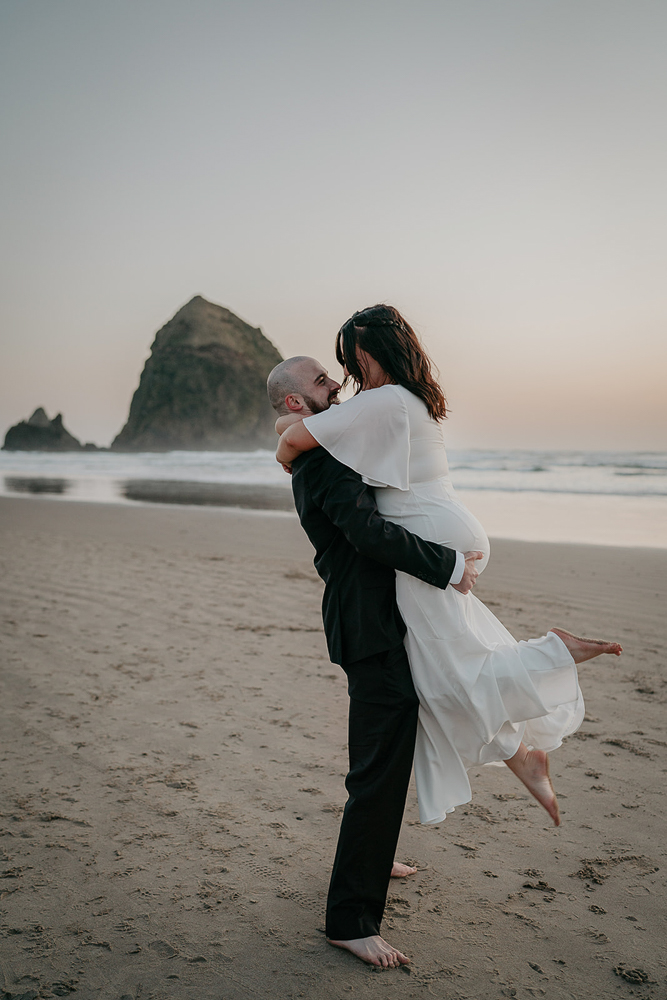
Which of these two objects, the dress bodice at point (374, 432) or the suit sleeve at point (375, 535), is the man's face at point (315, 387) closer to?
the dress bodice at point (374, 432)

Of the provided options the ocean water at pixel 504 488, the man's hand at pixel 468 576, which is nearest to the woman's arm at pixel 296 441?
the man's hand at pixel 468 576

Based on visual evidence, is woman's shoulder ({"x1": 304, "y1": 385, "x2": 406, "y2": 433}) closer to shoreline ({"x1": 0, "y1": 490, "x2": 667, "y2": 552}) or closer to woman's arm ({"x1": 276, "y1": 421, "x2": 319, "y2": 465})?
woman's arm ({"x1": 276, "y1": 421, "x2": 319, "y2": 465})

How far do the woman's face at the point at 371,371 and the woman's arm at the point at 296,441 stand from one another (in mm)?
271

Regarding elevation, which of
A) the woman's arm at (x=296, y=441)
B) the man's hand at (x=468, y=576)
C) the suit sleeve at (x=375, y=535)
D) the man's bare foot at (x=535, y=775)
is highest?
the woman's arm at (x=296, y=441)

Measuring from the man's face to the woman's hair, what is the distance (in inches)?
5.8

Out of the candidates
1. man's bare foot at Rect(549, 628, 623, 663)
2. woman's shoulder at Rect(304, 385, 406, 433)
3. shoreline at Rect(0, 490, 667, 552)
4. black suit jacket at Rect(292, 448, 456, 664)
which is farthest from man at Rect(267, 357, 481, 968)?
shoreline at Rect(0, 490, 667, 552)

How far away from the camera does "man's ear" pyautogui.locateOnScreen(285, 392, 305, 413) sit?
7.34ft

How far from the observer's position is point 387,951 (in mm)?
2127

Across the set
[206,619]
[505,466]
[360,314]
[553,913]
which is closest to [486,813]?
[553,913]

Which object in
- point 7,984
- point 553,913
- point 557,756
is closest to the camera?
point 7,984

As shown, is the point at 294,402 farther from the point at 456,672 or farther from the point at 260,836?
the point at 260,836

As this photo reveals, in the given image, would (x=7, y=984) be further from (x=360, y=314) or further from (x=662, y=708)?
(x=662, y=708)

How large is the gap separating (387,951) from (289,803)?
3.42 feet

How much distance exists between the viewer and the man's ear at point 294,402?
2236 mm
